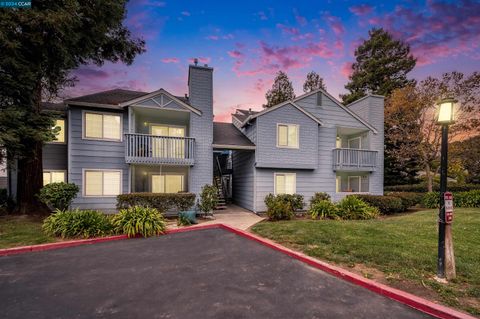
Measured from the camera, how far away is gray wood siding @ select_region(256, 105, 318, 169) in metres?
13.7

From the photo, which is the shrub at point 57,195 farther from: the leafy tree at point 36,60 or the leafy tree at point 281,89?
the leafy tree at point 281,89

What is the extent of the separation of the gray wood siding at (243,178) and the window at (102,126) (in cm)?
782

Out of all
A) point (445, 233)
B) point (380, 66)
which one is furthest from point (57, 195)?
point (380, 66)

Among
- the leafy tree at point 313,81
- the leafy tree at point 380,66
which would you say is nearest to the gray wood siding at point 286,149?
the leafy tree at point 313,81

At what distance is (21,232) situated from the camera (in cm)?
796

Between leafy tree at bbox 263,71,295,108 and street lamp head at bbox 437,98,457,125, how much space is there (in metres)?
26.7

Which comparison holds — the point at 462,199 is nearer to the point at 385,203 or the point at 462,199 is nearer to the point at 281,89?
the point at 385,203

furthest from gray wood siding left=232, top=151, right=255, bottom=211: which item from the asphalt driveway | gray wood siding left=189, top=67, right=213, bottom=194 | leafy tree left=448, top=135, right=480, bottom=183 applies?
leafy tree left=448, top=135, right=480, bottom=183

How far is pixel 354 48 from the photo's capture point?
110 ft

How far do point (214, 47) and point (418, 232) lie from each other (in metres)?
14.7

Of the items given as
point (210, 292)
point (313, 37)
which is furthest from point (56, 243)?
point (313, 37)

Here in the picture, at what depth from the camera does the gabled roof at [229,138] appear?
44.1 feet

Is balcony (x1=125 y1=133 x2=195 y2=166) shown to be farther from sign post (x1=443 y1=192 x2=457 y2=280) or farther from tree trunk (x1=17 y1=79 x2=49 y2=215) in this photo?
sign post (x1=443 y1=192 x2=457 y2=280)

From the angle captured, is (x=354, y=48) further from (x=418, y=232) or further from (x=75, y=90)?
(x=75, y=90)
